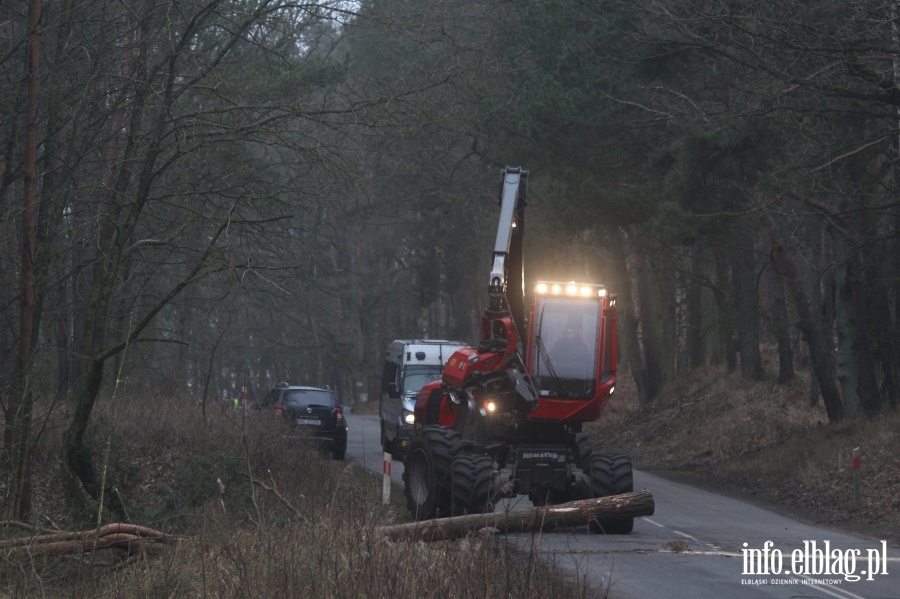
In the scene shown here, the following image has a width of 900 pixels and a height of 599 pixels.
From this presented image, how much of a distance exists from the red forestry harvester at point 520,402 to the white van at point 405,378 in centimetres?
734

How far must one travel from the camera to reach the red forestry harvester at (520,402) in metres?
14.7

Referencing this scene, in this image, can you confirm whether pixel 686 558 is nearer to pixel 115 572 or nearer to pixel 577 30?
pixel 115 572

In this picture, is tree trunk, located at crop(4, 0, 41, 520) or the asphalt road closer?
the asphalt road

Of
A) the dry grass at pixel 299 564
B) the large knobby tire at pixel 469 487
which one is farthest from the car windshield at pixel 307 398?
the large knobby tire at pixel 469 487

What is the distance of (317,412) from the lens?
27453 millimetres

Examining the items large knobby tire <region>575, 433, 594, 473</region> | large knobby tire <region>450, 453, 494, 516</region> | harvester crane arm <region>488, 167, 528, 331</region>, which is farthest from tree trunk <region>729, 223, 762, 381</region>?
large knobby tire <region>450, 453, 494, 516</region>

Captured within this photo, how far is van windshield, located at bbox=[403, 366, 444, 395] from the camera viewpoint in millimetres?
25391

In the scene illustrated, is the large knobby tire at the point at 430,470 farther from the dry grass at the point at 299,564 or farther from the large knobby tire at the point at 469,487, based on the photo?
the dry grass at the point at 299,564

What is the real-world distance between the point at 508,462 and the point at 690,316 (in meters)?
23.5

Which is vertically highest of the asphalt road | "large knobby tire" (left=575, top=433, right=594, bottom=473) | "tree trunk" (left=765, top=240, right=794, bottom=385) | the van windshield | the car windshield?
"tree trunk" (left=765, top=240, right=794, bottom=385)

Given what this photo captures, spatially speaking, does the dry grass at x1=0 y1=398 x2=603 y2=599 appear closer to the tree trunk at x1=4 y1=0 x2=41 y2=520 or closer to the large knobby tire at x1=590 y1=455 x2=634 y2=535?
the tree trunk at x1=4 y1=0 x2=41 y2=520

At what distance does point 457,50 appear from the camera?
15781 mm

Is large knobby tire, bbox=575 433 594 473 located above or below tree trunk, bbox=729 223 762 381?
below

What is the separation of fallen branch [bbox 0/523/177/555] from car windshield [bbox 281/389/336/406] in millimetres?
17286
